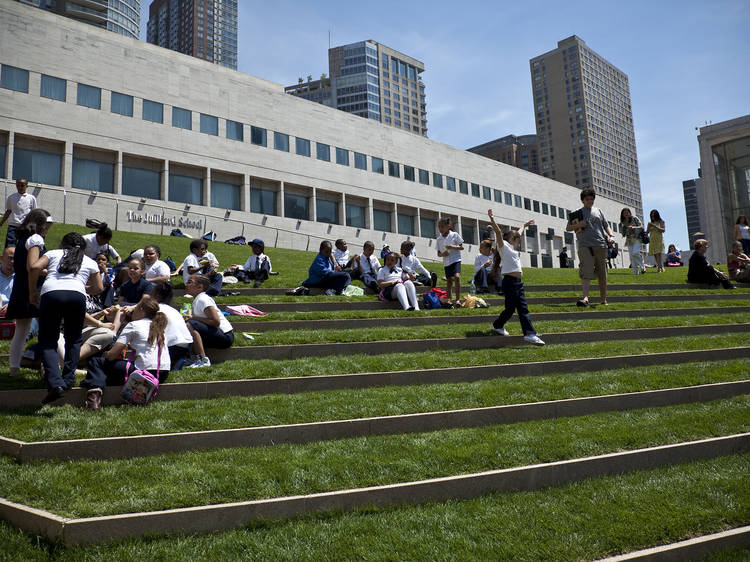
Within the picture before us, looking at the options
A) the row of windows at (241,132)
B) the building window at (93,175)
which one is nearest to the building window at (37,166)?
the building window at (93,175)

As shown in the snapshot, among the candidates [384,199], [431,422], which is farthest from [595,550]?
[384,199]

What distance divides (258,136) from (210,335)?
34.1m

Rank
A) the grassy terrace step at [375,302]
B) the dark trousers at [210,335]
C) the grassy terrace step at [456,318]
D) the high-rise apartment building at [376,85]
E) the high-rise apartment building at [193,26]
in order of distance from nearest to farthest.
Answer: the dark trousers at [210,335] < the grassy terrace step at [456,318] < the grassy terrace step at [375,302] < the high-rise apartment building at [376,85] < the high-rise apartment building at [193,26]

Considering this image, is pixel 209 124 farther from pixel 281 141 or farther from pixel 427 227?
pixel 427 227

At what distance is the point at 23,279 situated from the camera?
6.20 metres

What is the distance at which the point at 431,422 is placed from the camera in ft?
18.2

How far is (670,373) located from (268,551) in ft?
20.0

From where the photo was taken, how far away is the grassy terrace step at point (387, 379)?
18.8ft

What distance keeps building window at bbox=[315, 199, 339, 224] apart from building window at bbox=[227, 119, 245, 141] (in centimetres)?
749

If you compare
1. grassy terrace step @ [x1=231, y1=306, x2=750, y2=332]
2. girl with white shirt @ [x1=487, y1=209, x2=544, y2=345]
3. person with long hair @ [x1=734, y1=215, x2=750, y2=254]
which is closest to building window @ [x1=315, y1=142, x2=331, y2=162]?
person with long hair @ [x1=734, y1=215, x2=750, y2=254]

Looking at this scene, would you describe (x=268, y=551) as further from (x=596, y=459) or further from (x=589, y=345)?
(x=589, y=345)

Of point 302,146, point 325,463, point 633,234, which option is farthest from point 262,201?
point 325,463

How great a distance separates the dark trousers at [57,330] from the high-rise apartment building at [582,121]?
553ft

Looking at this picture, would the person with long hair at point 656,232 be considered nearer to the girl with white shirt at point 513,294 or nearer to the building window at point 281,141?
the girl with white shirt at point 513,294
